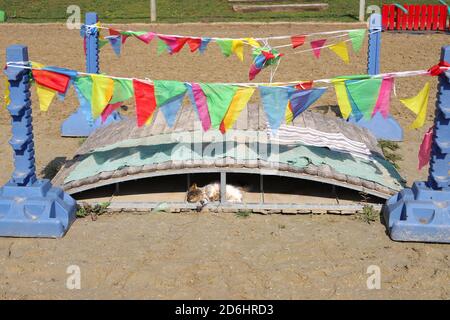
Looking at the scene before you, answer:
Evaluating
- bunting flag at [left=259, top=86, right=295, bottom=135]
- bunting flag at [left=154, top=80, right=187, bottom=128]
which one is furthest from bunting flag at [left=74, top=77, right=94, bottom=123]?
bunting flag at [left=259, top=86, right=295, bottom=135]

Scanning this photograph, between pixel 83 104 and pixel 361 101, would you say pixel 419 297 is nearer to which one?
pixel 361 101

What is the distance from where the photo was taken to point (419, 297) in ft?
17.7

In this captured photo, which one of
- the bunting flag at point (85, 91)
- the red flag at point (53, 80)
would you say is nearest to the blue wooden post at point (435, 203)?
the bunting flag at point (85, 91)

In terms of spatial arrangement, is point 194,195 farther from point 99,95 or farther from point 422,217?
point 422,217

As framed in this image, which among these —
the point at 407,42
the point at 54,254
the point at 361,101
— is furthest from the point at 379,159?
the point at 407,42

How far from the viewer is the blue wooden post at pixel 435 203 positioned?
629 cm

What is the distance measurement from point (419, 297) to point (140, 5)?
20.8 meters

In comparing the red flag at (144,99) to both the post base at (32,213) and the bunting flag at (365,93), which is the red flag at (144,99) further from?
the bunting flag at (365,93)

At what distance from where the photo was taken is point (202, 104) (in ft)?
21.4

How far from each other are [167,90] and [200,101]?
34 cm

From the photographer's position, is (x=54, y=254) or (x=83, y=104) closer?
(x=54, y=254)

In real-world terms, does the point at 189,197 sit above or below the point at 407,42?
below

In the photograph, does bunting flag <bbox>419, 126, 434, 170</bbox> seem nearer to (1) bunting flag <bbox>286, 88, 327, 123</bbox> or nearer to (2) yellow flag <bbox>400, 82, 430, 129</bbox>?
(2) yellow flag <bbox>400, 82, 430, 129</bbox>
